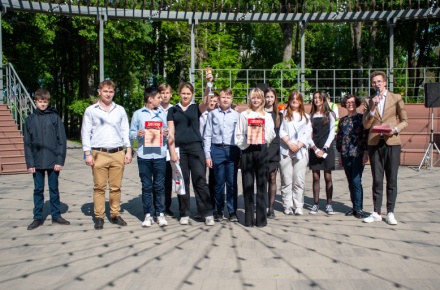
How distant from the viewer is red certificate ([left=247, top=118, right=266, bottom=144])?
6.77 meters

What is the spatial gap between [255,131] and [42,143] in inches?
110

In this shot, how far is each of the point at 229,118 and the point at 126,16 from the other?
9516mm

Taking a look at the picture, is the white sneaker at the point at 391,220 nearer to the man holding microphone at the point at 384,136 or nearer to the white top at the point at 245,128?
the man holding microphone at the point at 384,136

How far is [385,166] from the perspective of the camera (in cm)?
714

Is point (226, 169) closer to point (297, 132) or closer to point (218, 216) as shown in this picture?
point (218, 216)

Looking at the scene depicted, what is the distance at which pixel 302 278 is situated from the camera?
4.84 metres

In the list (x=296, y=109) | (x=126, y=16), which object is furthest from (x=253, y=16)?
(x=296, y=109)

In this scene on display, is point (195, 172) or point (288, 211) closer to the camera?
point (195, 172)

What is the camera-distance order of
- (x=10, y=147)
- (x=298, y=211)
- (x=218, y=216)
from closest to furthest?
(x=218, y=216) < (x=298, y=211) < (x=10, y=147)

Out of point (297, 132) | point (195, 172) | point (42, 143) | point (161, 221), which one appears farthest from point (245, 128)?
point (42, 143)

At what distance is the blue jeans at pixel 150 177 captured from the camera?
7.11m

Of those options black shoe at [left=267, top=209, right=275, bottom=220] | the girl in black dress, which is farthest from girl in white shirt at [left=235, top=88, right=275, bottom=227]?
the girl in black dress

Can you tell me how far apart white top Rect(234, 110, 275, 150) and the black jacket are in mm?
2348

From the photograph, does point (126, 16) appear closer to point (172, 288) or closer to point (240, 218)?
point (240, 218)
